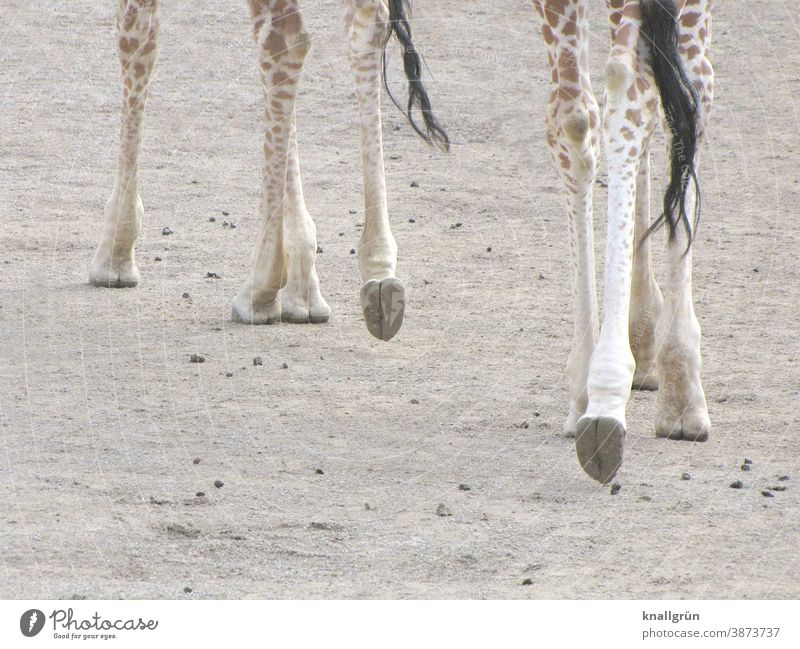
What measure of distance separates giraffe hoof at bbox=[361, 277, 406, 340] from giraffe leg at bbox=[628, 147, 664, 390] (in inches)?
42.1

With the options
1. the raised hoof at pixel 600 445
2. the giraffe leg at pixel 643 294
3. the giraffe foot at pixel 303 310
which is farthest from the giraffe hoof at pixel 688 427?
the giraffe foot at pixel 303 310

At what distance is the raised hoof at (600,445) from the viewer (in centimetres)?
478

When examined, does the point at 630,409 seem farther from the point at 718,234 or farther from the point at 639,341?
the point at 718,234

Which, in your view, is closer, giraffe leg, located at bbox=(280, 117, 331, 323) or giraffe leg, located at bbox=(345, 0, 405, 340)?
giraffe leg, located at bbox=(345, 0, 405, 340)

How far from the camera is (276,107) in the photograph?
7.25 metres

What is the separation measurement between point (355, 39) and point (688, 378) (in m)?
2.49

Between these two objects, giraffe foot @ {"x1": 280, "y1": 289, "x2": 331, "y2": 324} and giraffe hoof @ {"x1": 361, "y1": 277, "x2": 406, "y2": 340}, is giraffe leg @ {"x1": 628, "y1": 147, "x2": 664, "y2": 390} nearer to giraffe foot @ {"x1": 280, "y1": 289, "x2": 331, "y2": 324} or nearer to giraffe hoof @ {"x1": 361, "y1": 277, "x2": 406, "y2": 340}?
giraffe hoof @ {"x1": 361, "y1": 277, "x2": 406, "y2": 340}

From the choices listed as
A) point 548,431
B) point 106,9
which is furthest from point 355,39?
point 106,9

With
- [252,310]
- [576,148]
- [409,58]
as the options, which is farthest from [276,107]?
[576,148]

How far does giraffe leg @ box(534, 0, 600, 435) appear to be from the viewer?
5648 millimetres

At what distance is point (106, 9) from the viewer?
14.0 m

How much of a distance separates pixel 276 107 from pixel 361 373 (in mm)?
1517

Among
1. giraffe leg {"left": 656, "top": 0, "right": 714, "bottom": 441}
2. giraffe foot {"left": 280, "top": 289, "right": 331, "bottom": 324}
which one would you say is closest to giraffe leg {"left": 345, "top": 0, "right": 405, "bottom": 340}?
giraffe foot {"left": 280, "top": 289, "right": 331, "bottom": 324}
